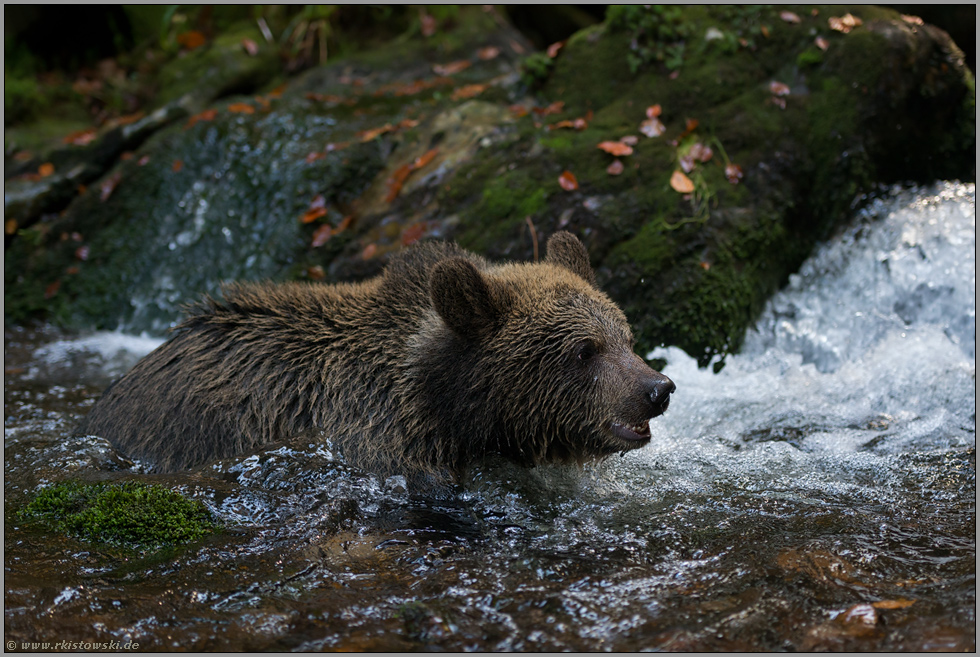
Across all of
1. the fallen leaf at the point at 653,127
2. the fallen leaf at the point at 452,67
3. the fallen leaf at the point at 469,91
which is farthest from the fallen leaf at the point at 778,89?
the fallen leaf at the point at 452,67

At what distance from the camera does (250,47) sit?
13.6m

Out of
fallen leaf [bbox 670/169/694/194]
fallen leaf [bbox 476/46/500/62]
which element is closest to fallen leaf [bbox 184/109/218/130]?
fallen leaf [bbox 476/46/500/62]

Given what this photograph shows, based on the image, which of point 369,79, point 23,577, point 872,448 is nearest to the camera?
point 23,577

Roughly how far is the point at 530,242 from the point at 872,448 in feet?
13.2

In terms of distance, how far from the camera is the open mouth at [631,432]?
17.7ft

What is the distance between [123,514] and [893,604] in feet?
15.2

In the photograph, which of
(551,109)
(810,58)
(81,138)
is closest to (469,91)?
(551,109)

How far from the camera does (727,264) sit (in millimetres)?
8273

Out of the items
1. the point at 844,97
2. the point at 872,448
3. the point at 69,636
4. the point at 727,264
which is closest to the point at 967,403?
the point at 872,448

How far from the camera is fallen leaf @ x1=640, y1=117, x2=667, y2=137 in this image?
9242 mm

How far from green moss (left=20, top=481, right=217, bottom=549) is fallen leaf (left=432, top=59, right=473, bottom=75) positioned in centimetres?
937

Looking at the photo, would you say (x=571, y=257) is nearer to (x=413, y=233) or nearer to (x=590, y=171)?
(x=590, y=171)

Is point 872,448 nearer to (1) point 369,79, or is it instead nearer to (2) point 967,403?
(2) point 967,403

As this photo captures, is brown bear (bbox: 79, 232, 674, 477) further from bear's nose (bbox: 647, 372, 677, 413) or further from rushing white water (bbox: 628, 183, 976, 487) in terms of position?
rushing white water (bbox: 628, 183, 976, 487)
